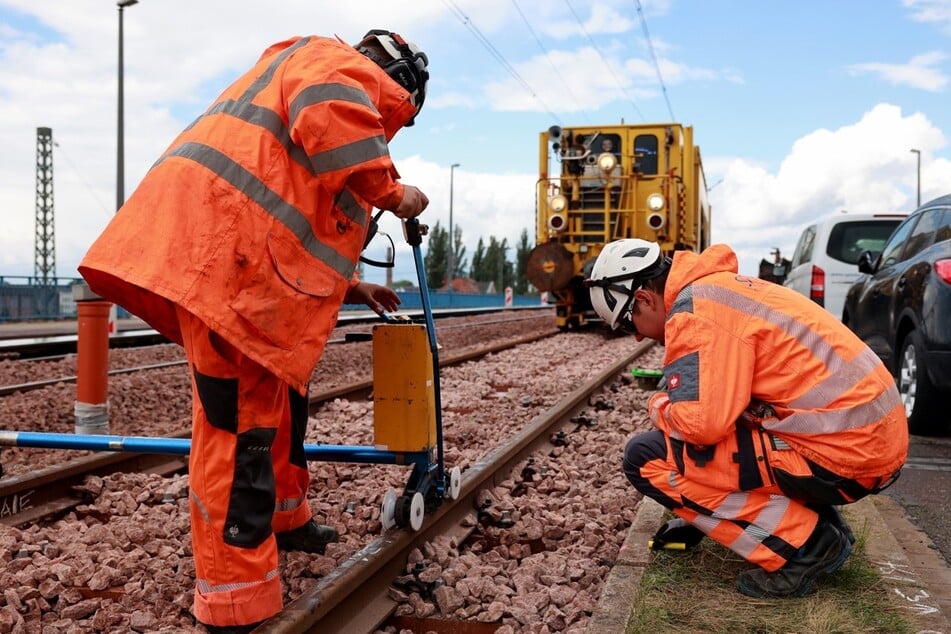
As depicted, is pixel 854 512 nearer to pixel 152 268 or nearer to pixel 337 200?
pixel 337 200

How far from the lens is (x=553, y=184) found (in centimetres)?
1594

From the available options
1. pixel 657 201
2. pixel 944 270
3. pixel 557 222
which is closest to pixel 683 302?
pixel 944 270

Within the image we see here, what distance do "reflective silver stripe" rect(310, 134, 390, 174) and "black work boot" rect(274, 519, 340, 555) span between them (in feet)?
5.05

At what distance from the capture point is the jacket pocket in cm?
248

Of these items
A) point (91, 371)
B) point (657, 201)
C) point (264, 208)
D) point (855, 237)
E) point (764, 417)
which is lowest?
point (91, 371)

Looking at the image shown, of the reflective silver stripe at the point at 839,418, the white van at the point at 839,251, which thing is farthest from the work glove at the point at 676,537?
the white van at the point at 839,251

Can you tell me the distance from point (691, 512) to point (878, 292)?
473 centimetres

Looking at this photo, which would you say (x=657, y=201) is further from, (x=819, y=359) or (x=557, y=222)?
(x=819, y=359)

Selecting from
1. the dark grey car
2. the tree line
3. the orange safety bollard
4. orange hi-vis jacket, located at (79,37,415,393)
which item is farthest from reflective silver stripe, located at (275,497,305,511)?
the tree line

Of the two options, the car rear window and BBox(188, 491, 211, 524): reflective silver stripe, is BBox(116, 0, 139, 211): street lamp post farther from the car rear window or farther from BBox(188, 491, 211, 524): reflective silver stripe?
BBox(188, 491, 211, 524): reflective silver stripe

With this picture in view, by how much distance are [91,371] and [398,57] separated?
3.90 meters

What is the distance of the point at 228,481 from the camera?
2.59 m

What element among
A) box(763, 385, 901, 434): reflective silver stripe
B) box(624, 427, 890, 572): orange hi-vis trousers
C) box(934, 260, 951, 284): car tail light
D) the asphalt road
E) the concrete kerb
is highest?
box(934, 260, 951, 284): car tail light

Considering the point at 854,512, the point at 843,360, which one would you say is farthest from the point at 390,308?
the point at 854,512
